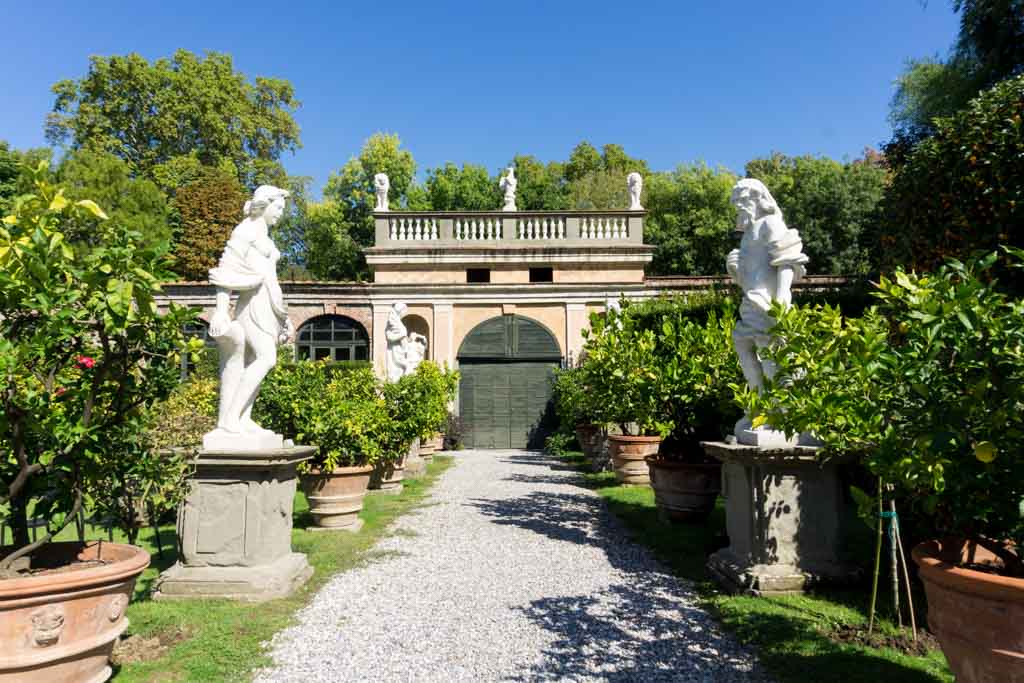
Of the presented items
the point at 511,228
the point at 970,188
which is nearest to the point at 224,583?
the point at 970,188

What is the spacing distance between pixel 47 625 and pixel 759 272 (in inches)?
188

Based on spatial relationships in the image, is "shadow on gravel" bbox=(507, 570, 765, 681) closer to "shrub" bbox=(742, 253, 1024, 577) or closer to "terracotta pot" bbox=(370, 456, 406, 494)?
"shrub" bbox=(742, 253, 1024, 577)

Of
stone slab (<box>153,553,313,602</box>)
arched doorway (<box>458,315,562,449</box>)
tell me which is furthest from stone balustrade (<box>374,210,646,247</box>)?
stone slab (<box>153,553,313,602</box>)

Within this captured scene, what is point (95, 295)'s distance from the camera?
275 cm

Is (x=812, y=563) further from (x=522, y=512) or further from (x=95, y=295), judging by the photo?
(x=95, y=295)

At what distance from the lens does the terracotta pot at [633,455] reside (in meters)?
9.59

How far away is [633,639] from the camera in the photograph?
3.78m

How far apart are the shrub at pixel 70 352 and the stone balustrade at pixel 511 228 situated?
14493mm

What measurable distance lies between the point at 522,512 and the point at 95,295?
19.7 feet

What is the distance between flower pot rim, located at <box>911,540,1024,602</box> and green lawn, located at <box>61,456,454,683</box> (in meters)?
3.32

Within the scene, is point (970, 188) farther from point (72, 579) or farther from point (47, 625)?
point (47, 625)

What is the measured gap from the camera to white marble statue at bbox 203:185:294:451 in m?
4.75

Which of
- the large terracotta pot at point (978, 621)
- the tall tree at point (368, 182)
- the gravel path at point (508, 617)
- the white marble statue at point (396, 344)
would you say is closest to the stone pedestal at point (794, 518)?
the gravel path at point (508, 617)

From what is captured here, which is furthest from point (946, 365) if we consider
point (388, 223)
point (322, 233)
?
point (322, 233)
